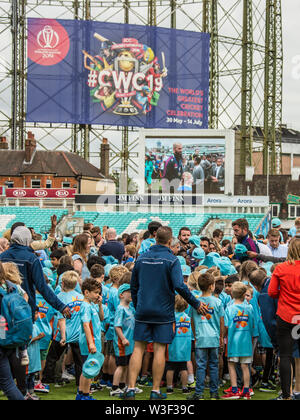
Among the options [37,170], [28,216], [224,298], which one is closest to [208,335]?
[224,298]

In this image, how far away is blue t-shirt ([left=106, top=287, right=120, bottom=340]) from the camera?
24.9ft

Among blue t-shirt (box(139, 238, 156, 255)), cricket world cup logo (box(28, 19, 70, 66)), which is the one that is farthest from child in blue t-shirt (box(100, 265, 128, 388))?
cricket world cup logo (box(28, 19, 70, 66))

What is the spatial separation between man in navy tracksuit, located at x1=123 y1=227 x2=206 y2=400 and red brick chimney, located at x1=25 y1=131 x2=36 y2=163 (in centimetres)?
3858

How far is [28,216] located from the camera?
33.1 meters

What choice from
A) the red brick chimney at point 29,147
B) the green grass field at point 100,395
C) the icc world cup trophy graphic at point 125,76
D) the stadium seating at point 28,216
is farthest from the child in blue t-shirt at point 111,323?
the red brick chimney at point 29,147

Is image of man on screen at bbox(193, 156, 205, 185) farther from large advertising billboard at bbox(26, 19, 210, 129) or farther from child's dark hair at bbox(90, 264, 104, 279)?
child's dark hair at bbox(90, 264, 104, 279)

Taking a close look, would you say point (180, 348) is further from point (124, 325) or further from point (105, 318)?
point (105, 318)

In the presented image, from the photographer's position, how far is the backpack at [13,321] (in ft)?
17.9

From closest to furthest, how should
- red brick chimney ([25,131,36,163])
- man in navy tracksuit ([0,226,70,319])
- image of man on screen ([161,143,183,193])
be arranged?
man in navy tracksuit ([0,226,70,319]), image of man on screen ([161,143,183,193]), red brick chimney ([25,131,36,163])

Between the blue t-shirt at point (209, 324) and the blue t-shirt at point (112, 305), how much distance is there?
970mm

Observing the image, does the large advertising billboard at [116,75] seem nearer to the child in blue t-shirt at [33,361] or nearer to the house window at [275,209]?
the house window at [275,209]
